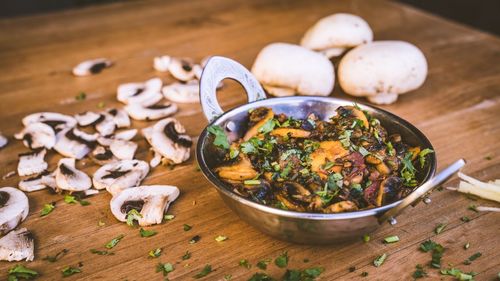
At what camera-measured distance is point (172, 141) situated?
2092 millimetres

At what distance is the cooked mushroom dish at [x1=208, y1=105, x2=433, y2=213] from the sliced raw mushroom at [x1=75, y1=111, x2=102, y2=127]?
0.83 metres

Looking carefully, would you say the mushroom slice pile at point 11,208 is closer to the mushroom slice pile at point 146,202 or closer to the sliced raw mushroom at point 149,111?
the mushroom slice pile at point 146,202

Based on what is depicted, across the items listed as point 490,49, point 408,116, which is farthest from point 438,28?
point 408,116

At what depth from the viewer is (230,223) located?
1.70 metres

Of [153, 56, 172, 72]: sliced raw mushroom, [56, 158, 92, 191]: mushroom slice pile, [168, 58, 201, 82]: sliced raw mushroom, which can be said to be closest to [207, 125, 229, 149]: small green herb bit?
[56, 158, 92, 191]: mushroom slice pile

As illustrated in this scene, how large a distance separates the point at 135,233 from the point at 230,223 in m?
0.32

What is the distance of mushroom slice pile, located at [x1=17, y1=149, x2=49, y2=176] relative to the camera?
6.52ft

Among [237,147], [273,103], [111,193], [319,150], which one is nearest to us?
[319,150]

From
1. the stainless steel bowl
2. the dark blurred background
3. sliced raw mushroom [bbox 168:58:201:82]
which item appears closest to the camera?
the stainless steel bowl

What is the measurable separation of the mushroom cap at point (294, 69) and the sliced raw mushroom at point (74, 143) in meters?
0.86

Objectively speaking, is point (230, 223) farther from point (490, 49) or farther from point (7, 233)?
point (490, 49)

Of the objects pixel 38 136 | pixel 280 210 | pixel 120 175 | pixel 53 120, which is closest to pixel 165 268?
pixel 280 210

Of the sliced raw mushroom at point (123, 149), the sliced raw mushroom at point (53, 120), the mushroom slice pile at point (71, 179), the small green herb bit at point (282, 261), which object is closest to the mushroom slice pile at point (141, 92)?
the sliced raw mushroom at point (53, 120)

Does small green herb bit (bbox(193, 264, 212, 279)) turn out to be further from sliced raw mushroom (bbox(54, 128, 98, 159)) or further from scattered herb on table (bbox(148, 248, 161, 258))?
sliced raw mushroom (bbox(54, 128, 98, 159))
